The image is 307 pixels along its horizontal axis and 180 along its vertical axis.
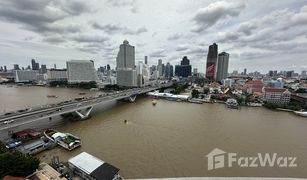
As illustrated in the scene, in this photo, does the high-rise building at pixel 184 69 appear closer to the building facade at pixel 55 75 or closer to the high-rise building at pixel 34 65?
the building facade at pixel 55 75

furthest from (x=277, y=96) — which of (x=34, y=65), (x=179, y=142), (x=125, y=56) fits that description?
(x=34, y=65)

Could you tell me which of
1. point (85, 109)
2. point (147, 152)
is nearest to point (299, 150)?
point (147, 152)

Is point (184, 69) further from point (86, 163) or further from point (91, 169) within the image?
point (91, 169)

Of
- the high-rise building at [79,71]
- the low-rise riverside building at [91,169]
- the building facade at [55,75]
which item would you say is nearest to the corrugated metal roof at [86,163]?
the low-rise riverside building at [91,169]

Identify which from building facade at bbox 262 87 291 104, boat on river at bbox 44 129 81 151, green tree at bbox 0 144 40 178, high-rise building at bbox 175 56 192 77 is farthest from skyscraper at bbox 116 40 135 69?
green tree at bbox 0 144 40 178

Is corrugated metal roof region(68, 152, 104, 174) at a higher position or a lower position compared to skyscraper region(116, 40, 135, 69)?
lower

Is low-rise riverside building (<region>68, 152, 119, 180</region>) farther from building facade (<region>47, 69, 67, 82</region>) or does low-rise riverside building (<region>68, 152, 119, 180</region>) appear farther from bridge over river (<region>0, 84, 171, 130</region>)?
building facade (<region>47, 69, 67, 82</region>)
